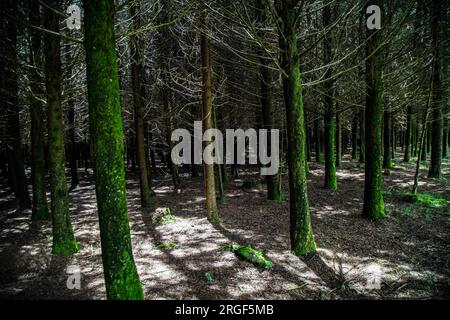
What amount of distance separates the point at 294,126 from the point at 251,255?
2897 mm

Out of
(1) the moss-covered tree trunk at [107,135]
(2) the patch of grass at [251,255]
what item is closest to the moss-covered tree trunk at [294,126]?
(2) the patch of grass at [251,255]

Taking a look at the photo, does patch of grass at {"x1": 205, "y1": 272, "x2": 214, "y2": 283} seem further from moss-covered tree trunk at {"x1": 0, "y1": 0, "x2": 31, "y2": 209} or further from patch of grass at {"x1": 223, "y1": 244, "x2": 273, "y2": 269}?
moss-covered tree trunk at {"x1": 0, "y1": 0, "x2": 31, "y2": 209}

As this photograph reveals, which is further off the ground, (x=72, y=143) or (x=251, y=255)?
(x=72, y=143)

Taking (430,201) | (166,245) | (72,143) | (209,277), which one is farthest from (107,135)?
(72,143)

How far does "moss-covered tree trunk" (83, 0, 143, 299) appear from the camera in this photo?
352 centimetres

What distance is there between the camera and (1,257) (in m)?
6.91

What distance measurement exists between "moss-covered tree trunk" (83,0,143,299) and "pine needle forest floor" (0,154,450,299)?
165cm

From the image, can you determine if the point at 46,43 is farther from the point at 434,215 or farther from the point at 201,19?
the point at 434,215

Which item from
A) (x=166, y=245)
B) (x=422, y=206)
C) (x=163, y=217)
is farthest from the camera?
(x=422, y=206)

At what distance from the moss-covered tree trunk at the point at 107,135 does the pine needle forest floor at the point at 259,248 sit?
1.65 metres

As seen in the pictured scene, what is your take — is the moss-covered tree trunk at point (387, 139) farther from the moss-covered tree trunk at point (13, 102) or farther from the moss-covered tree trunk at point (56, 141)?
the moss-covered tree trunk at point (13, 102)

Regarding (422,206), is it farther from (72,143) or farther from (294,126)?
(72,143)

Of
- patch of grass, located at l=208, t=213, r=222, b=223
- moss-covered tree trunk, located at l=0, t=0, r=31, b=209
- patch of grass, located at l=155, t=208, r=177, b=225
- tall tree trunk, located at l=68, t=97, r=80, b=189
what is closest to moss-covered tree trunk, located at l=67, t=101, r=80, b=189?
tall tree trunk, located at l=68, t=97, r=80, b=189

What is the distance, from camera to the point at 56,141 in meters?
6.91
